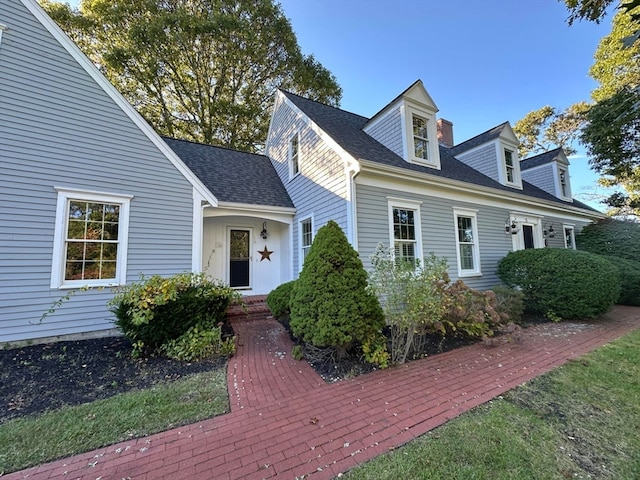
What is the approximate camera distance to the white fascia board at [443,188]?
645 centimetres

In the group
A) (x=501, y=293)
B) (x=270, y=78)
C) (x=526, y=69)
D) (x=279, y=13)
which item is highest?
(x=279, y=13)

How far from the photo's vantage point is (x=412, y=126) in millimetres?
7797

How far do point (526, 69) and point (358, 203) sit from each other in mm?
10222

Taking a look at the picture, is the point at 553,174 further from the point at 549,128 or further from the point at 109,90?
the point at 109,90

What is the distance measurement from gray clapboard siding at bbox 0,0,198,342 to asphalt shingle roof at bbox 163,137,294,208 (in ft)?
6.65

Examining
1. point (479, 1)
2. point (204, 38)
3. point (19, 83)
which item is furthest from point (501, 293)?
point (204, 38)

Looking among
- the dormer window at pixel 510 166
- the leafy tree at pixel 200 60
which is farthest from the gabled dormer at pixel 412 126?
the leafy tree at pixel 200 60

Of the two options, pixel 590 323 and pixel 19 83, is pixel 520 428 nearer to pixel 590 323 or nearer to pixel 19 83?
pixel 590 323

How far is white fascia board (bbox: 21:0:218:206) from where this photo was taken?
208 inches

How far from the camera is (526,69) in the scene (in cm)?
1052

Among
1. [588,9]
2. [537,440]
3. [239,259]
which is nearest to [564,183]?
[588,9]

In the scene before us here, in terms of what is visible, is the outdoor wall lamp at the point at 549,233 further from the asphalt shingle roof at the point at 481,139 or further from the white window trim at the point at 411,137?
the white window trim at the point at 411,137

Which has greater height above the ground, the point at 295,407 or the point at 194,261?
the point at 194,261

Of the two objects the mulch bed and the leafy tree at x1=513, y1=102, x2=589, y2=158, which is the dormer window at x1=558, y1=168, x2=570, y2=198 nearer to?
the leafy tree at x1=513, y1=102, x2=589, y2=158
